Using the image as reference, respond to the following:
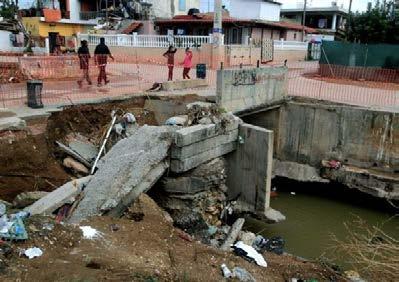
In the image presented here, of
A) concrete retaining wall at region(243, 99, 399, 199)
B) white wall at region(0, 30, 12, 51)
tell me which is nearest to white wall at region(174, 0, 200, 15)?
white wall at region(0, 30, 12, 51)

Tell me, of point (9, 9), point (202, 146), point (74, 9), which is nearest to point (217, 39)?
point (202, 146)

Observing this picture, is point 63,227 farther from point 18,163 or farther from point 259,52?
point 259,52

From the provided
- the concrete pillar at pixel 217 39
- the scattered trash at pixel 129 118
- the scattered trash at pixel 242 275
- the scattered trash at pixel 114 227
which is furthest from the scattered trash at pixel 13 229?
the concrete pillar at pixel 217 39

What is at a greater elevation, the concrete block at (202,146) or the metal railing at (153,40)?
the metal railing at (153,40)

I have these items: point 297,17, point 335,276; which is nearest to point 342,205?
point 335,276

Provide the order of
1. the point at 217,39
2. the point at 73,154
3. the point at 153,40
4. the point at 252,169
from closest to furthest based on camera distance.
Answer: the point at 73,154
the point at 252,169
the point at 217,39
the point at 153,40

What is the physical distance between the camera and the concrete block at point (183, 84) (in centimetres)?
1490

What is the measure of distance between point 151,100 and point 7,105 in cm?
429

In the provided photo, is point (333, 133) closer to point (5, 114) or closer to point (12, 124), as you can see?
point (12, 124)

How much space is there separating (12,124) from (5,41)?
26.2 meters

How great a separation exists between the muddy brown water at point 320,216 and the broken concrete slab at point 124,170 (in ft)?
13.7

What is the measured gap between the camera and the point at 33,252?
526cm

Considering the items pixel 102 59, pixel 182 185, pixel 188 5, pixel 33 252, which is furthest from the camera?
pixel 188 5

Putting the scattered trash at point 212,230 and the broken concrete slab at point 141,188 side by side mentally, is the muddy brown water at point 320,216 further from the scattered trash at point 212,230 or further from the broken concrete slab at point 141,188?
the broken concrete slab at point 141,188
